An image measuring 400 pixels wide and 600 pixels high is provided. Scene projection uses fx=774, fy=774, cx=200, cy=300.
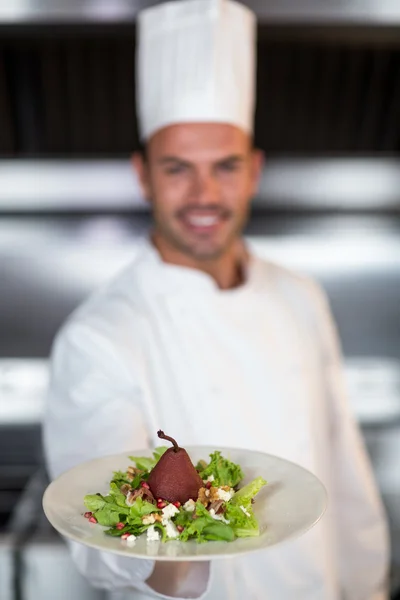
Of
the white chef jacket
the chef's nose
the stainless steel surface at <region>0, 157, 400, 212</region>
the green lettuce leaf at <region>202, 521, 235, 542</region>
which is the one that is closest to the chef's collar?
the white chef jacket

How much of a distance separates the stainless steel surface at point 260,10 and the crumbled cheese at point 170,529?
1.08 metres

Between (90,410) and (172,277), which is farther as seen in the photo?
(172,277)

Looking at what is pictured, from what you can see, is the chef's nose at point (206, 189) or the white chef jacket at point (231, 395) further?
the chef's nose at point (206, 189)

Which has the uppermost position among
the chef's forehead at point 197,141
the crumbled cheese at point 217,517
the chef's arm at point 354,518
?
the chef's forehead at point 197,141

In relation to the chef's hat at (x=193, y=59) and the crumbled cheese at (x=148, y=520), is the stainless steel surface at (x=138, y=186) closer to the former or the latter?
the chef's hat at (x=193, y=59)

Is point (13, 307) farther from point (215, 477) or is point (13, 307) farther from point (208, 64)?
point (215, 477)

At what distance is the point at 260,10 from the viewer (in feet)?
4.98

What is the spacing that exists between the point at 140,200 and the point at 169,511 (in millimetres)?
1163

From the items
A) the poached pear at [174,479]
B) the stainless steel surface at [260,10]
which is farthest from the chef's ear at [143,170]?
the poached pear at [174,479]

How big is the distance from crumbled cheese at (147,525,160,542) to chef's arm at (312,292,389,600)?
0.83 meters

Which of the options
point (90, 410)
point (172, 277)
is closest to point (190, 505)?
point (90, 410)

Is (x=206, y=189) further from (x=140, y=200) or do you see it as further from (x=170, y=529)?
(x=170, y=529)

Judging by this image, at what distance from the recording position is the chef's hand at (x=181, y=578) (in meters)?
0.99

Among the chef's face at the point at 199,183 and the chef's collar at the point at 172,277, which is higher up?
the chef's face at the point at 199,183
